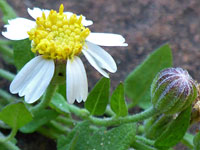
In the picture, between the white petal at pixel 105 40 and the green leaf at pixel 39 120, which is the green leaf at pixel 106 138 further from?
the white petal at pixel 105 40

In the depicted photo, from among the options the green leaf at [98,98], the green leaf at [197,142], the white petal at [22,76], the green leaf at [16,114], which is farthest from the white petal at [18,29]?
the green leaf at [197,142]

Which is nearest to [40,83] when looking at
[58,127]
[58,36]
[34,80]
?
[34,80]

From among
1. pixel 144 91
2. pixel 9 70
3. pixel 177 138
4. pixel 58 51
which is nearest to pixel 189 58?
pixel 144 91

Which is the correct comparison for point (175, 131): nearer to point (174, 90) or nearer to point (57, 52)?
point (174, 90)

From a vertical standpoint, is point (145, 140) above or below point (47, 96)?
below

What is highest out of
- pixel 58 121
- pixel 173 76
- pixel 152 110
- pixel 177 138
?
pixel 173 76

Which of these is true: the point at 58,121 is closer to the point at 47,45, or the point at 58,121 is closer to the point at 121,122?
the point at 121,122
